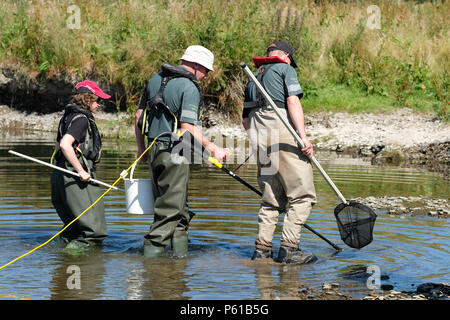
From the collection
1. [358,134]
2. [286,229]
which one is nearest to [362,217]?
[286,229]

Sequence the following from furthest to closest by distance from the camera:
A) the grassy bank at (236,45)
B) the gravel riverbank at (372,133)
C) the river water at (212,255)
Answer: the grassy bank at (236,45)
the gravel riverbank at (372,133)
the river water at (212,255)

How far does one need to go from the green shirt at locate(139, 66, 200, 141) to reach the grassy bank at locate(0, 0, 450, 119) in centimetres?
1045

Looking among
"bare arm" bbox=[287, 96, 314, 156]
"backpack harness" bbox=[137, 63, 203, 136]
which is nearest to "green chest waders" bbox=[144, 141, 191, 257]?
"backpack harness" bbox=[137, 63, 203, 136]

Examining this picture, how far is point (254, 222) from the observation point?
1023cm

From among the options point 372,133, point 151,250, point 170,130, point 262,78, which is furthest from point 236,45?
A: point 151,250

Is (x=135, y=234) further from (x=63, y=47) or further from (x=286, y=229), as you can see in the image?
(x=63, y=47)

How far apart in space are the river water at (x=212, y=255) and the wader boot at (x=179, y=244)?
3.5 inches

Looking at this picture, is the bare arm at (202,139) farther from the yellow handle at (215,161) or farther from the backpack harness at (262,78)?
the backpack harness at (262,78)

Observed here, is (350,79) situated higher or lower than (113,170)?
higher

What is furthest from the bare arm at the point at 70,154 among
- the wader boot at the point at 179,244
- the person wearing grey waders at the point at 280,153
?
the person wearing grey waders at the point at 280,153

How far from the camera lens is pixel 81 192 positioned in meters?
8.13

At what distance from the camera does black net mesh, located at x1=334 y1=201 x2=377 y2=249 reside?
818cm

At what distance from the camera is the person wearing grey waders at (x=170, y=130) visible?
7.84 meters
